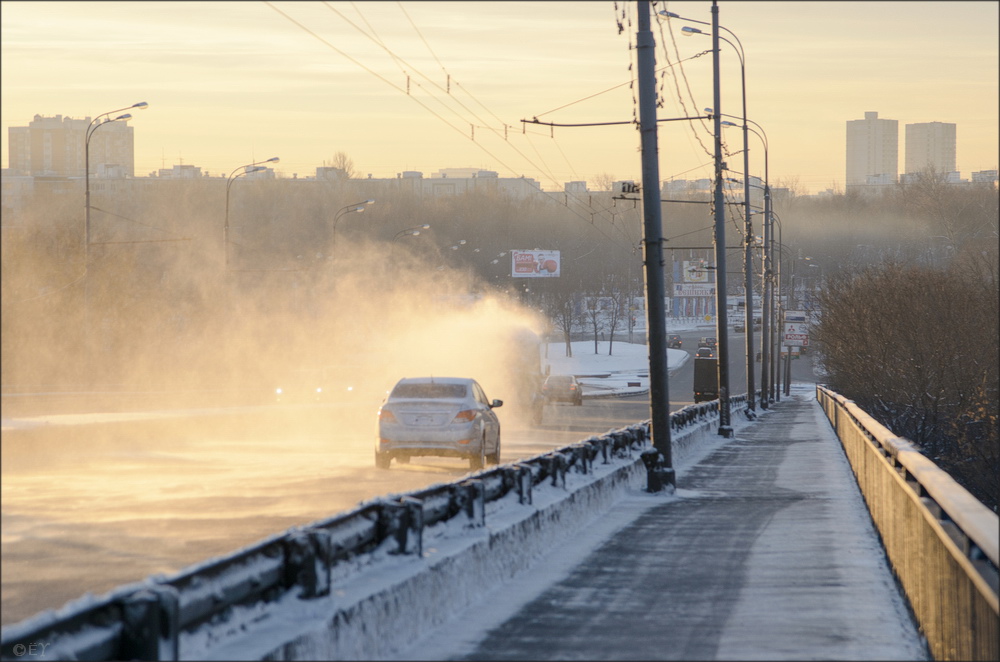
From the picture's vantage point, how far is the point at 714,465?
80.1 feet

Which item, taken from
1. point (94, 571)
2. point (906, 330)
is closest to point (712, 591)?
point (94, 571)

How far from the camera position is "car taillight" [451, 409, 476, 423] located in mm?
20500

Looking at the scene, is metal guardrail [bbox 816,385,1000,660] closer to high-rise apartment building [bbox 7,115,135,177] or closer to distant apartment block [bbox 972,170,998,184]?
distant apartment block [bbox 972,170,998,184]

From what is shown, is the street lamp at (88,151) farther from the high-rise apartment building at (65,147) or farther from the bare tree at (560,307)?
the bare tree at (560,307)

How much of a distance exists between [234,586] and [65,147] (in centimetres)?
270

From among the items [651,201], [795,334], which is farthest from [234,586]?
[795,334]

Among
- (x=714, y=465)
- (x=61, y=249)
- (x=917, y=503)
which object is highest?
(x=61, y=249)

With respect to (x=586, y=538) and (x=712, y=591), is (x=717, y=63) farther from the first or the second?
(x=712, y=591)

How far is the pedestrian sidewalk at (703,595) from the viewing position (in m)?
7.36

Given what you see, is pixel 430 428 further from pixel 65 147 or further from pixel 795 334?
pixel 795 334

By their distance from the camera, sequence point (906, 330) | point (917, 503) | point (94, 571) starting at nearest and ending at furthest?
point (917, 503)
point (94, 571)
point (906, 330)

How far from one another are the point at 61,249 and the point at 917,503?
5.52m

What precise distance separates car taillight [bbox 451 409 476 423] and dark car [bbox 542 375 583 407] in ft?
117

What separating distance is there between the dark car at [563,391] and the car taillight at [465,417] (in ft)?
117
